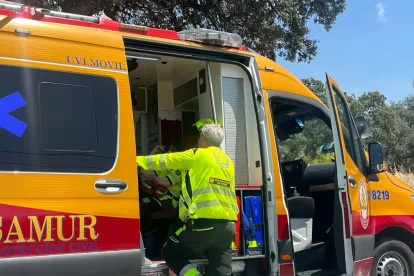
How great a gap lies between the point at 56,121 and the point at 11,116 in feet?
1.04

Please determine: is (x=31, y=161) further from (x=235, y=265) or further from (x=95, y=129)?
(x=235, y=265)

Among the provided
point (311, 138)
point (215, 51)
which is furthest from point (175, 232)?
point (311, 138)

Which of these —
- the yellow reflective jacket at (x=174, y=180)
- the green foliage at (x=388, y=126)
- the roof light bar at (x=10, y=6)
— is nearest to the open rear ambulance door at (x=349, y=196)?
the yellow reflective jacket at (x=174, y=180)

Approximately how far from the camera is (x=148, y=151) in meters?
6.17

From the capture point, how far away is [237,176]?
4754mm

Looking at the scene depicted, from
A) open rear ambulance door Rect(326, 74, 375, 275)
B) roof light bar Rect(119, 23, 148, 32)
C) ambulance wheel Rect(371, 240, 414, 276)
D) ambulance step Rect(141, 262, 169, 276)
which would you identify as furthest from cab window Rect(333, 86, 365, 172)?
ambulance step Rect(141, 262, 169, 276)

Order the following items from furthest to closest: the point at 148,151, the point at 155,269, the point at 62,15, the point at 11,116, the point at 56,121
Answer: the point at 148,151
the point at 155,269
the point at 62,15
the point at 56,121
the point at 11,116

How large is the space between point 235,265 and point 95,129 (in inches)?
71.5

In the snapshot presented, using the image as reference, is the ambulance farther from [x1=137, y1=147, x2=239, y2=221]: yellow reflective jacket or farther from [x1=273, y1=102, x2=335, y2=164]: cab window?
[x1=137, y1=147, x2=239, y2=221]: yellow reflective jacket

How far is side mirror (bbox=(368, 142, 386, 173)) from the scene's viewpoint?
17.7ft

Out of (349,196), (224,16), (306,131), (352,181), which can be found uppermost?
(224,16)

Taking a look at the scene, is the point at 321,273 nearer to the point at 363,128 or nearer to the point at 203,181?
the point at 363,128

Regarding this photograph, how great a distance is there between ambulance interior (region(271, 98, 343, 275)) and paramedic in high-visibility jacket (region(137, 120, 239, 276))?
3.24 ft

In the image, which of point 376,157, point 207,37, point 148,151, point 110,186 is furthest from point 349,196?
point 110,186
